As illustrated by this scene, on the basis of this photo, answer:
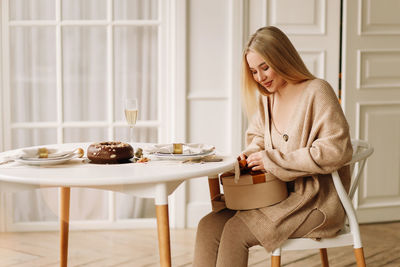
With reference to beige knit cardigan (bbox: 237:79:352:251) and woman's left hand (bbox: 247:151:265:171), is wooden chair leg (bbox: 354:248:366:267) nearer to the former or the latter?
beige knit cardigan (bbox: 237:79:352:251)

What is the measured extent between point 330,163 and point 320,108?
0.21 metres

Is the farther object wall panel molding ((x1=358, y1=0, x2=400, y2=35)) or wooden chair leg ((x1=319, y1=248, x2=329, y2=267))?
wall panel molding ((x1=358, y1=0, x2=400, y2=35))

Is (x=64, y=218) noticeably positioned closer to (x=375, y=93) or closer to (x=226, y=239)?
(x=226, y=239)

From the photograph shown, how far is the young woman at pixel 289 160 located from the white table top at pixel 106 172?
0.22 m

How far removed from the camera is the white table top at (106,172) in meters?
1.76

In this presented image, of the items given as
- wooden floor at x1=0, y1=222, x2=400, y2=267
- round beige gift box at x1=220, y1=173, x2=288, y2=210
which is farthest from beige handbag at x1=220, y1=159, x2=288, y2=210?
wooden floor at x1=0, y1=222, x2=400, y2=267

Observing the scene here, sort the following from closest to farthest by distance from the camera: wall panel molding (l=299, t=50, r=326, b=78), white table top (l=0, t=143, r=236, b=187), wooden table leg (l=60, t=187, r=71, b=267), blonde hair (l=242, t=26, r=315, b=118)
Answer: white table top (l=0, t=143, r=236, b=187)
blonde hair (l=242, t=26, r=315, b=118)
wooden table leg (l=60, t=187, r=71, b=267)
wall panel molding (l=299, t=50, r=326, b=78)

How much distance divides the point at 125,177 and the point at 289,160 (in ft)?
2.10

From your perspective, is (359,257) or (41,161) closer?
(41,161)

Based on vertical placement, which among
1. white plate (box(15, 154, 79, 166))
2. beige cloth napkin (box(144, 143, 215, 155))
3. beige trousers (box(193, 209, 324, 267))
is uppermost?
beige cloth napkin (box(144, 143, 215, 155))

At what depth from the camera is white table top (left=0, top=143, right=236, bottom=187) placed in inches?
69.1

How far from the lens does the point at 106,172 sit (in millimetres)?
1865

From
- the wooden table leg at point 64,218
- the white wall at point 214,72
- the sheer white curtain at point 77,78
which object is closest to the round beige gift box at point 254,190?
the wooden table leg at point 64,218

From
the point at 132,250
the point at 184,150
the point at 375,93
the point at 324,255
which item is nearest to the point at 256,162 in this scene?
the point at 184,150
